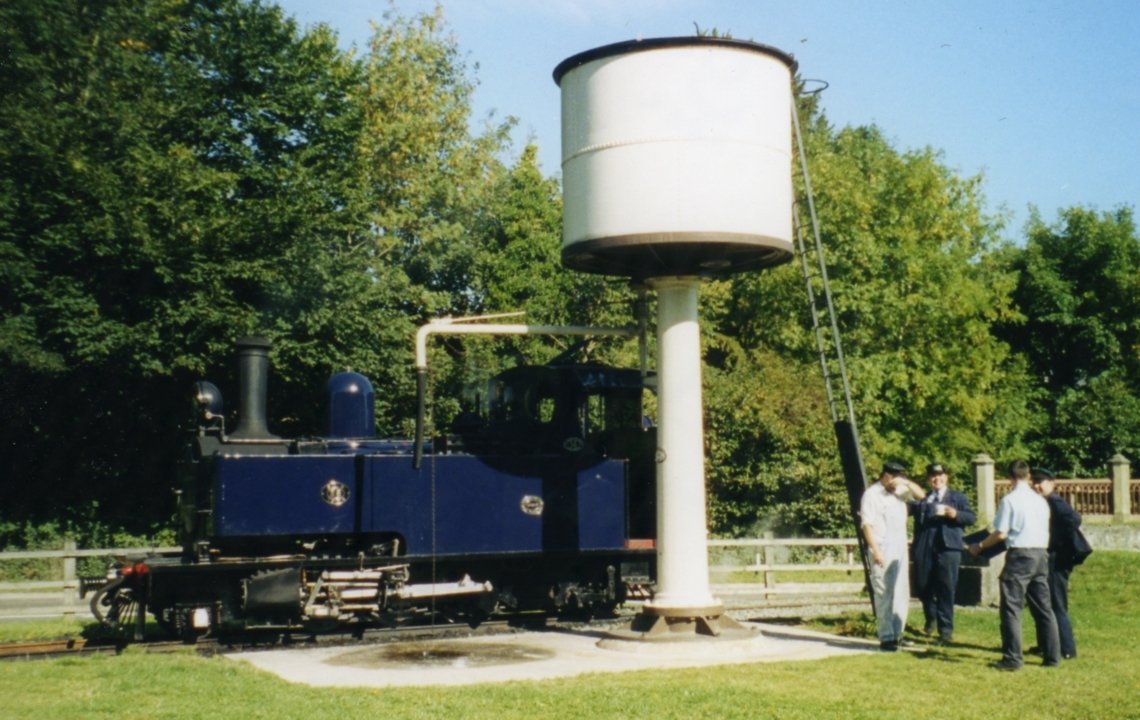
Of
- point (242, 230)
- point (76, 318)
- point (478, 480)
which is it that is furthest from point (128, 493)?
point (478, 480)

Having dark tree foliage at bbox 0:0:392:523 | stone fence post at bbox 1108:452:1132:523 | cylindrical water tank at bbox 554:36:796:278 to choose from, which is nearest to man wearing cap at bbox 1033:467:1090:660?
cylindrical water tank at bbox 554:36:796:278

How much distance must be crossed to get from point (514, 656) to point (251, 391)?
437 centimetres

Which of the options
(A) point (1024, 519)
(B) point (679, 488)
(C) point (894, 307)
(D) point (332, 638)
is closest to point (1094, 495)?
(C) point (894, 307)

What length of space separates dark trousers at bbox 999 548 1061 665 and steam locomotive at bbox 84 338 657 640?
4812 mm

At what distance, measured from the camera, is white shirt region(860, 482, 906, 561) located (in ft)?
39.4

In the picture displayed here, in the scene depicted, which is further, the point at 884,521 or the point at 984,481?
the point at 984,481

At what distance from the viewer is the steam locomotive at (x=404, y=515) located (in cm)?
1264

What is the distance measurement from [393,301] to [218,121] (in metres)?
6.02

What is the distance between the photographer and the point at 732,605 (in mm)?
15773

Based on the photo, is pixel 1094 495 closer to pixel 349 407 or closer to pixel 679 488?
pixel 679 488

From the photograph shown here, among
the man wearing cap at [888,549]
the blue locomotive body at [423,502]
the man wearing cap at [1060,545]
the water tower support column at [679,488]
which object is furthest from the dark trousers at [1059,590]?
the blue locomotive body at [423,502]

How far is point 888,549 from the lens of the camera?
1202 cm

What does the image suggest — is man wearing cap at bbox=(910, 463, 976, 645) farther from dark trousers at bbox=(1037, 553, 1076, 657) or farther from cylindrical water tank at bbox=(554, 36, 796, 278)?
cylindrical water tank at bbox=(554, 36, 796, 278)

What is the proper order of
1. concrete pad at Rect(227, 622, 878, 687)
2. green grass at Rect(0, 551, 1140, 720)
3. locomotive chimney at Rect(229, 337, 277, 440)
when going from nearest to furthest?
1. green grass at Rect(0, 551, 1140, 720)
2. concrete pad at Rect(227, 622, 878, 687)
3. locomotive chimney at Rect(229, 337, 277, 440)
